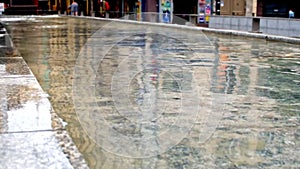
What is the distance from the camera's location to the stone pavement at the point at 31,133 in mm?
3603

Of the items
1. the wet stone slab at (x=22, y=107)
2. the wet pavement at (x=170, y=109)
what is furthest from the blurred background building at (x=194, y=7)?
the wet stone slab at (x=22, y=107)

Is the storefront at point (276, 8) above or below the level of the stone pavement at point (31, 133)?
above

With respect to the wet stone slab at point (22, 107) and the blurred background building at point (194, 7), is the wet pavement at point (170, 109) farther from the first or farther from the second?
the blurred background building at point (194, 7)

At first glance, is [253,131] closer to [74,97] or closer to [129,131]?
[129,131]

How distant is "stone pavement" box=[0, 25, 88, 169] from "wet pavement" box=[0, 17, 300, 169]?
27mm

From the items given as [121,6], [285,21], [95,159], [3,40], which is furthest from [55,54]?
[121,6]

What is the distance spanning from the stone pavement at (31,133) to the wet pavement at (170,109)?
0.09ft

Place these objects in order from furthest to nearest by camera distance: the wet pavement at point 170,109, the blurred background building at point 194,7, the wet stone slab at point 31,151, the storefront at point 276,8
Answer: the blurred background building at point 194,7 < the storefront at point 276,8 < the wet pavement at point 170,109 < the wet stone slab at point 31,151

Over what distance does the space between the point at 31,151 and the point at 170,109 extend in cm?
250

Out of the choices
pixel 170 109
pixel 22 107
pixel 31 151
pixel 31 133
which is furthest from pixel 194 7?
pixel 31 151

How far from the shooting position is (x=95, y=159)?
414 cm

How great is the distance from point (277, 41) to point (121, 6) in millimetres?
34552

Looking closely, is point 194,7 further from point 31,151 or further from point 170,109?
point 31,151

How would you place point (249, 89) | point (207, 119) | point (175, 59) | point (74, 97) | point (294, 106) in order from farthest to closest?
point (175, 59) < point (249, 89) < point (74, 97) < point (294, 106) < point (207, 119)
